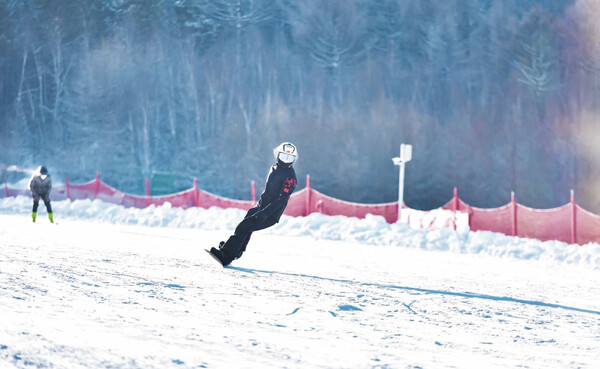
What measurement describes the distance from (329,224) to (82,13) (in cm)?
4056

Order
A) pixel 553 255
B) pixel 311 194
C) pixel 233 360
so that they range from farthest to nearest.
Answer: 1. pixel 311 194
2. pixel 553 255
3. pixel 233 360

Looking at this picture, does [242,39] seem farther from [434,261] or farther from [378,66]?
[434,261]

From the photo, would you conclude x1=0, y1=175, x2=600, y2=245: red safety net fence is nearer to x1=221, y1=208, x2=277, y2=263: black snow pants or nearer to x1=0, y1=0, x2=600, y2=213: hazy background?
x1=221, y1=208, x2=277, y2=263: black snow pants

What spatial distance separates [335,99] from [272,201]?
122 feet

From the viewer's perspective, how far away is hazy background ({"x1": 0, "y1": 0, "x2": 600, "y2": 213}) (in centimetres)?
4172

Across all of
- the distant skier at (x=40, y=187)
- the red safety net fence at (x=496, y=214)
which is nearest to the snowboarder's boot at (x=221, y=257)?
the red safety net fence at (x=496, y=214)

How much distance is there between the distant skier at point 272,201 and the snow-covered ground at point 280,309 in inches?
9.2

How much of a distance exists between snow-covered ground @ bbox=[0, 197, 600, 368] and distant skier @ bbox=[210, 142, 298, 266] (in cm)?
23

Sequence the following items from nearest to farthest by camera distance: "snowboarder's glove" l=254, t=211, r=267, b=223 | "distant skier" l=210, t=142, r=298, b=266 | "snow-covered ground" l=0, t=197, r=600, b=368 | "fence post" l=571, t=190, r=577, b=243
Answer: "snow-covered ground" l=0, t=197, r=600, b=368
"snowboarder's glove" l=254, t=211, r=267, b=223
"distant skier" l=210, t=142, r=298, b=266
"fence post" l=571, t=190, r=577, b=243

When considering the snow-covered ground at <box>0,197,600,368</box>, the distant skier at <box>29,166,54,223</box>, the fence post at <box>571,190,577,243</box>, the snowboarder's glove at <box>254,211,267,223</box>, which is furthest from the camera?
the distant skier at <box>29,166,54,223</box>

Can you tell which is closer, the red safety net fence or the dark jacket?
the dark jacket

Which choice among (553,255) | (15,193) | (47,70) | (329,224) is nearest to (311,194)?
(329,224)

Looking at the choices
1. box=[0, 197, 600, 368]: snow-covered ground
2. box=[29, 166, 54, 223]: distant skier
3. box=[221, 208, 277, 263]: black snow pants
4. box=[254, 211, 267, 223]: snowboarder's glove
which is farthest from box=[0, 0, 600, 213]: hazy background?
box=[254, 211, 267, 223]: snowboarder's glove

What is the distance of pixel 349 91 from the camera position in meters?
44.7
